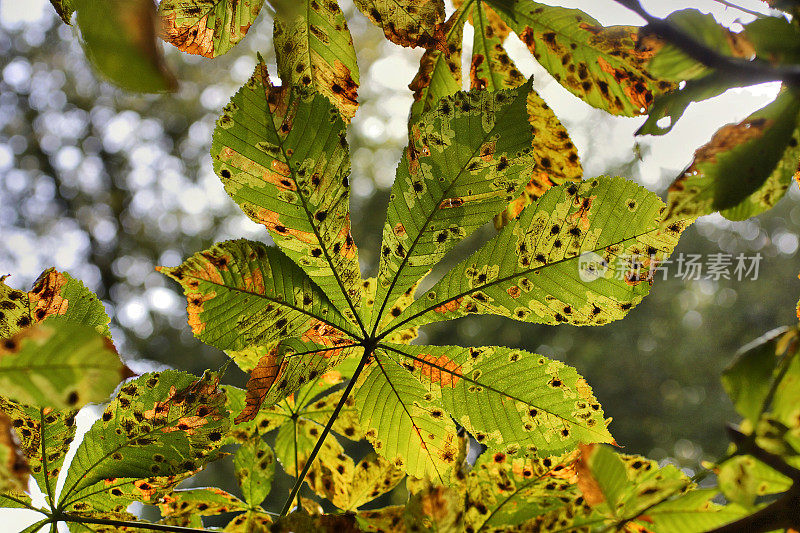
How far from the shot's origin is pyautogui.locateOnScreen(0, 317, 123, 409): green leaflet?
0.30 m

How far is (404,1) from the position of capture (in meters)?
0.56

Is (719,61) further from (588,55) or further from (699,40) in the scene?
(588,55)

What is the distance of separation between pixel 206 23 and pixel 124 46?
1.23 ft

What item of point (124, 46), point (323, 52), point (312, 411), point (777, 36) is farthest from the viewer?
point (312, 411)

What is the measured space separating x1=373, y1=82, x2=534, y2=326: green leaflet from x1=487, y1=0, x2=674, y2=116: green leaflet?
0.16 meters

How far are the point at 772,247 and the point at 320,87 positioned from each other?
293 inches

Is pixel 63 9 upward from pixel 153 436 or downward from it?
upward

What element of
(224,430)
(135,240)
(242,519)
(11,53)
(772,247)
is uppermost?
(11,53)

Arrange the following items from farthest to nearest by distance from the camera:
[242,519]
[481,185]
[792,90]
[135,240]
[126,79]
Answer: [135,240] < [242,519] < [481,185] < [792,90] < [126,79]

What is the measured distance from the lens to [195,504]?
26.0 inches

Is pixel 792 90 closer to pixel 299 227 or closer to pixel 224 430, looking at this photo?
pixel 299 227

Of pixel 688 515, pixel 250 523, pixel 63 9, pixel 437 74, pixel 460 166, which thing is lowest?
pixel 688 515

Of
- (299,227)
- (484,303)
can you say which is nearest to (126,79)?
(299,227)

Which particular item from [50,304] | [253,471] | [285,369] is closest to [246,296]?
[285,369]
